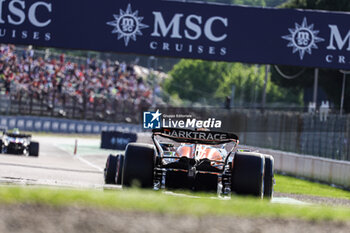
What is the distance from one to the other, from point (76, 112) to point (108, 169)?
34890 millimetres

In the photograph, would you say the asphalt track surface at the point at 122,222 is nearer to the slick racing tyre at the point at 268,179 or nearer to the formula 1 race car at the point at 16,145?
the slick racing tyre at the point at 268,179

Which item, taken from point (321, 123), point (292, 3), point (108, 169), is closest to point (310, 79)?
point (292, 3)

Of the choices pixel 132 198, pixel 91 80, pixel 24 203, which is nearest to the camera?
pixel 24 203

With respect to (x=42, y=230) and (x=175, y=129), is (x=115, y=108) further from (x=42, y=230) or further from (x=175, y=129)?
(x=42, y=230)

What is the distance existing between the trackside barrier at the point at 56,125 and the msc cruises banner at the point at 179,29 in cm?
1998

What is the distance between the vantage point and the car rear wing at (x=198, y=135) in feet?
29.6

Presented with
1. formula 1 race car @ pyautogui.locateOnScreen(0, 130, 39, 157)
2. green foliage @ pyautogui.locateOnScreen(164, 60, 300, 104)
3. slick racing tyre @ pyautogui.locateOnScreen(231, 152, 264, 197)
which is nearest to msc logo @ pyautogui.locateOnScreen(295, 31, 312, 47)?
formula 1 race car @ pyautogui.locateOnScreen(0, 130, 39, 157)

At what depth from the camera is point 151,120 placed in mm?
9141

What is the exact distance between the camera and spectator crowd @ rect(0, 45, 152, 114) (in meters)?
44.3

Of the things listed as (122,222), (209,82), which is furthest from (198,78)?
(122,222)

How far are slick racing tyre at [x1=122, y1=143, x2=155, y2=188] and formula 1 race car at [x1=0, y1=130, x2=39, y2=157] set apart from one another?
48.3 ft

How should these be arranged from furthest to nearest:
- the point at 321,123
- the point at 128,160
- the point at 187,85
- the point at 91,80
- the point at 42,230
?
1. the point at 187,85
2. the point at 91,80
3. the point at 321,123
4. the point at 128,160
5. the point at 42,230

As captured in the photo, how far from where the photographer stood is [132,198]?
4.79 meters

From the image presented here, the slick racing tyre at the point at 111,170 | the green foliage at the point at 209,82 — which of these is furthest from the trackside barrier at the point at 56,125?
the green foliage at the point at 209,82
